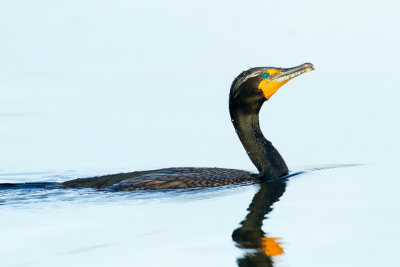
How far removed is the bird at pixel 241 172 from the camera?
10742mm

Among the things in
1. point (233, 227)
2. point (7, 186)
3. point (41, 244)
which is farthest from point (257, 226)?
point (7, 186)

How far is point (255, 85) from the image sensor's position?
11.1m

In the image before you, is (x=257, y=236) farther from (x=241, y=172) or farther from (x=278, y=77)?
(x=278, y=77)

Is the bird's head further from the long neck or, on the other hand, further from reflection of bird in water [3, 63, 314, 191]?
the long neck

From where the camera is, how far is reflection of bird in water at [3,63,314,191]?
10.7 metres

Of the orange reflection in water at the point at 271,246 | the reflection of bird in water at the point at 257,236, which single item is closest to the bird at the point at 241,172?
the reflection of bird in water at the point at 257,236

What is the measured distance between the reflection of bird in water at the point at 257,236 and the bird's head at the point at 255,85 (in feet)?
4.54

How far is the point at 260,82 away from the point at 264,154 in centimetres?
97

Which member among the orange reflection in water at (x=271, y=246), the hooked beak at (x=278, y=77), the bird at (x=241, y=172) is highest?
the hooked beak at (x=278, y=77)

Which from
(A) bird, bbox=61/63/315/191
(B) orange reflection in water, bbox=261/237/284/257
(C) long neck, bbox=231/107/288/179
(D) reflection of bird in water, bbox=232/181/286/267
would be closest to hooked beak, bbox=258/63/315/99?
(A) bird, bbox=61/63/315/191

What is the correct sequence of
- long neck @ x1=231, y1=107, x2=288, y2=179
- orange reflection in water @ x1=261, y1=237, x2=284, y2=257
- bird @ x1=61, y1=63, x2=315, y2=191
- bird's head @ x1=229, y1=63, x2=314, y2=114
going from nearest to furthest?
orange reflection in water @ x1=261, y1=237, x2=284, y2=257, bird @ x1=61, y1=63, x2=315, y2=191, bird's head @ x1=229, y1=63, x2=314, y2=114, long neck @ x1=231, y1=107, x2=288, y2=179

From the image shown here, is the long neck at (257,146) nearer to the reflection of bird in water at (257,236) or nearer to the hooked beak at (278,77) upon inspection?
the hooked beak at (278,77)

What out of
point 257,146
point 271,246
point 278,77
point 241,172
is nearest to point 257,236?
point 271,246

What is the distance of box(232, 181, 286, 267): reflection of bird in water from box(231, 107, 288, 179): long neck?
3.09 ft
